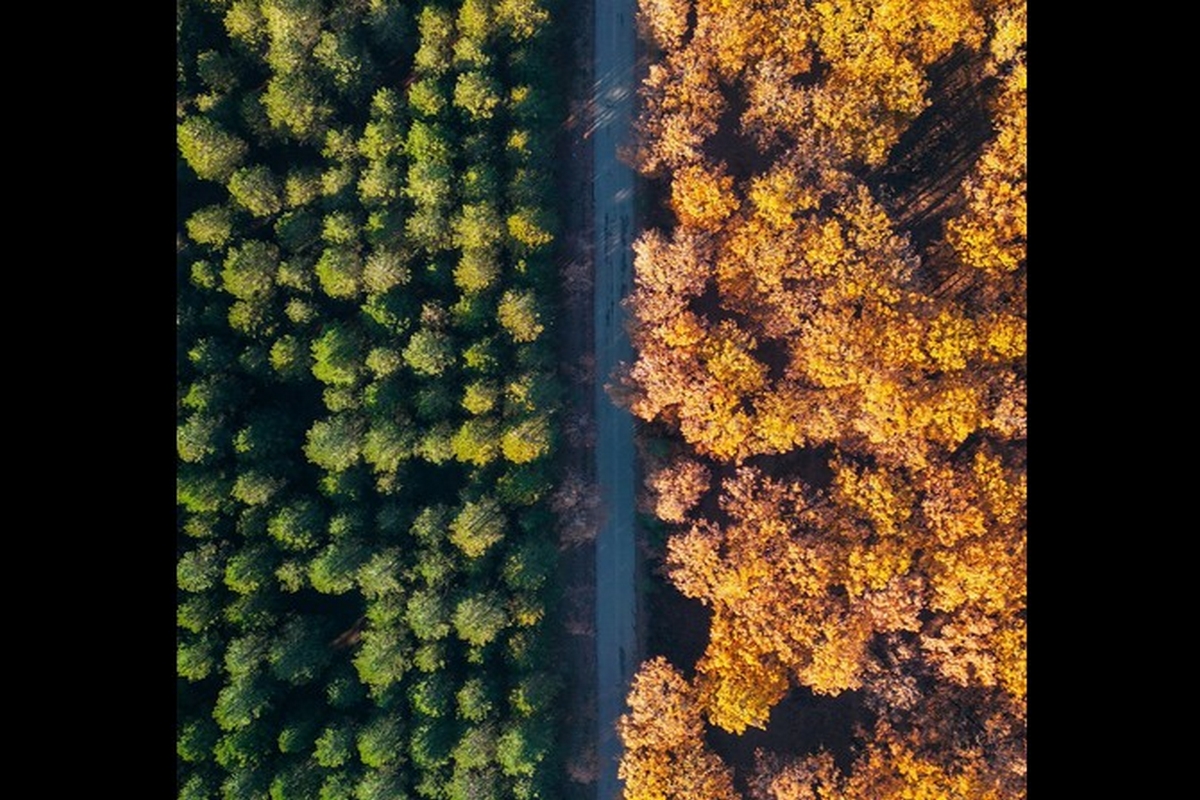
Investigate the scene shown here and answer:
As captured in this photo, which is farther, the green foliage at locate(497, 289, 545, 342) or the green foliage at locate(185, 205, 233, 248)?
the green foliage at locate(497, 289, 545, 342)

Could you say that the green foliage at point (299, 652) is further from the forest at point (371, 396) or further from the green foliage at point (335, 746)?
the green foliage at point (335, 746)

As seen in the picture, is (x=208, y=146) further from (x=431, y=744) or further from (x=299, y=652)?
(x=431, y=744)

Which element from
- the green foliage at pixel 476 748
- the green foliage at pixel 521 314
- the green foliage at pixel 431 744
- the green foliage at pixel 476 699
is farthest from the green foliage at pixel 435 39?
the green foliage at pixel 476 748

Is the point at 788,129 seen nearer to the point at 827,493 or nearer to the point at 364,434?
the point at 827,493

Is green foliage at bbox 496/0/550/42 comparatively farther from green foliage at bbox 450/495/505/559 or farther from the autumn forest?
green foliage at bbox 450/495/505/559

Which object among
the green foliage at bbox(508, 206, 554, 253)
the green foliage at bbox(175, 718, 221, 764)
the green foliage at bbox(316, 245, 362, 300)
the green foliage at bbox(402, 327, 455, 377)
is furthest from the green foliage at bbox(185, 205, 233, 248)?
the green foliage at bbox(175, 718, 221, 764)
